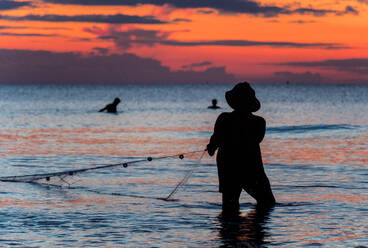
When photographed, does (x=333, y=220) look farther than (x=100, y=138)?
No

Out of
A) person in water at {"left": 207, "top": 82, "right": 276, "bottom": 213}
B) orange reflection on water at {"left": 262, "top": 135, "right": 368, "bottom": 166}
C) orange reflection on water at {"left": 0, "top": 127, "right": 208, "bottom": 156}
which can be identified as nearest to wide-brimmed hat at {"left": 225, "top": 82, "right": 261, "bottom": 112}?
person in water at {"left": 207, "top": 82, "right": 276, "bottom": 213}

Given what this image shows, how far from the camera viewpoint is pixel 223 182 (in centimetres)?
1028

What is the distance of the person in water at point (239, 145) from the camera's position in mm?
9953

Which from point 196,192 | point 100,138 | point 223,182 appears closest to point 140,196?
point 196,192

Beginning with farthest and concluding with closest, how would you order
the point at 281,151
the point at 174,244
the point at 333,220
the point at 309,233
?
the point at 281,151
the point at 333,220
the point at 309,233
the point at 174,244

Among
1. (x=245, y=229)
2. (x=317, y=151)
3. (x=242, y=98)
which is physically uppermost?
(x=242, y=98)

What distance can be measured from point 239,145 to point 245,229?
1230 millimetres

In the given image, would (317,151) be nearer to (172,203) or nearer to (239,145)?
(172,203)

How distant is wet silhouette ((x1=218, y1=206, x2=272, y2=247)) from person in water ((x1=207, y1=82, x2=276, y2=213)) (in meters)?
0.27

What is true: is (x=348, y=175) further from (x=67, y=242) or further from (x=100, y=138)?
(x=100, y=138)

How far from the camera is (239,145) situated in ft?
33.2

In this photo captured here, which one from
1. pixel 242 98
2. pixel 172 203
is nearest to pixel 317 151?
pixel 172 203

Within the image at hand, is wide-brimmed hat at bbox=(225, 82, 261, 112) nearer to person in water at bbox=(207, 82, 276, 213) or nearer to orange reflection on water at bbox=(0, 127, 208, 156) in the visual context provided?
person in water at bbox=(207, 82, 276, 213)

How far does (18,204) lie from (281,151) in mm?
13186
